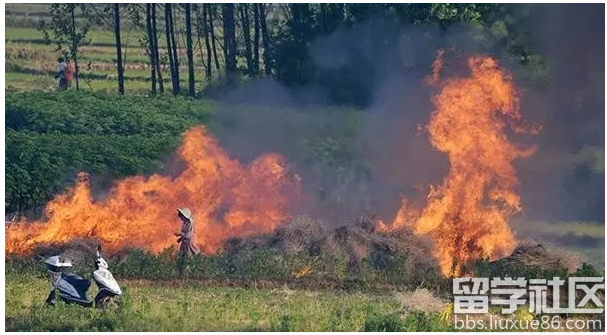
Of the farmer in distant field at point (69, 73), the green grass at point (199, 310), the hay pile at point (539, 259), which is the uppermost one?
the farmer in distant field at point (69, 73)

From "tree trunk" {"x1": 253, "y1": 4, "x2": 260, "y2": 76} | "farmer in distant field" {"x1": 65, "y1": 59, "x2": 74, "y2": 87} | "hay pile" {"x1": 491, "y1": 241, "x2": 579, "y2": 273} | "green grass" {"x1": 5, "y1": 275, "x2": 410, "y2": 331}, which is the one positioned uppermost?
"tree trunk" {"x1": 253, "y1": 4, "x2": 260, "y2": 76}

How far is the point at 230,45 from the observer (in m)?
38.8

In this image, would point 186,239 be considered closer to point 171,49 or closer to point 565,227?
point 171,49

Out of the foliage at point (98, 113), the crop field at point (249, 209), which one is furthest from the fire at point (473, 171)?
the foliage at point (98, 113)

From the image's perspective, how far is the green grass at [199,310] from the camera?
31688 millimetres

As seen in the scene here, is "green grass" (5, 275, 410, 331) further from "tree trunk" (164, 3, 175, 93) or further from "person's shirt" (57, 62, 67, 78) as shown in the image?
"person's shirt" (57, 62, 67, 78)

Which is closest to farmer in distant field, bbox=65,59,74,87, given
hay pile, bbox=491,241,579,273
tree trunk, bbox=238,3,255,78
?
tree trunk, bbox=238,3,255,78

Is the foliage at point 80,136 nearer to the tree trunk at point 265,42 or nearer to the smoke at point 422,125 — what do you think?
the smoke at point 422,125

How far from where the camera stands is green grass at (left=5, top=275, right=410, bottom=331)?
104 feet

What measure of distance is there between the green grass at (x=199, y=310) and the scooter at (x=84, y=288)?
21 cm

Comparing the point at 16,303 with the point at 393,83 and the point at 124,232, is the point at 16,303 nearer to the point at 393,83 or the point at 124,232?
the point at 124,232

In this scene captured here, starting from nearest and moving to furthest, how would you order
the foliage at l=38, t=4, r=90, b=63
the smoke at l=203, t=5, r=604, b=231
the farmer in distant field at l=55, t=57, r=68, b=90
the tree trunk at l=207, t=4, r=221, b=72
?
the smoke at l=203, t=5, r=604, b=231
the tree trunk at l=207, t=4, r=221, b=72
the foliage at l=38, t=4, r=90, b=63
the farmer in distant field at l=55, t=57, r=68, b=90

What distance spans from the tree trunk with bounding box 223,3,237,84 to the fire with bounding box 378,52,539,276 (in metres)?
4.61

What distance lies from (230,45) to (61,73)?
13.7 ft
